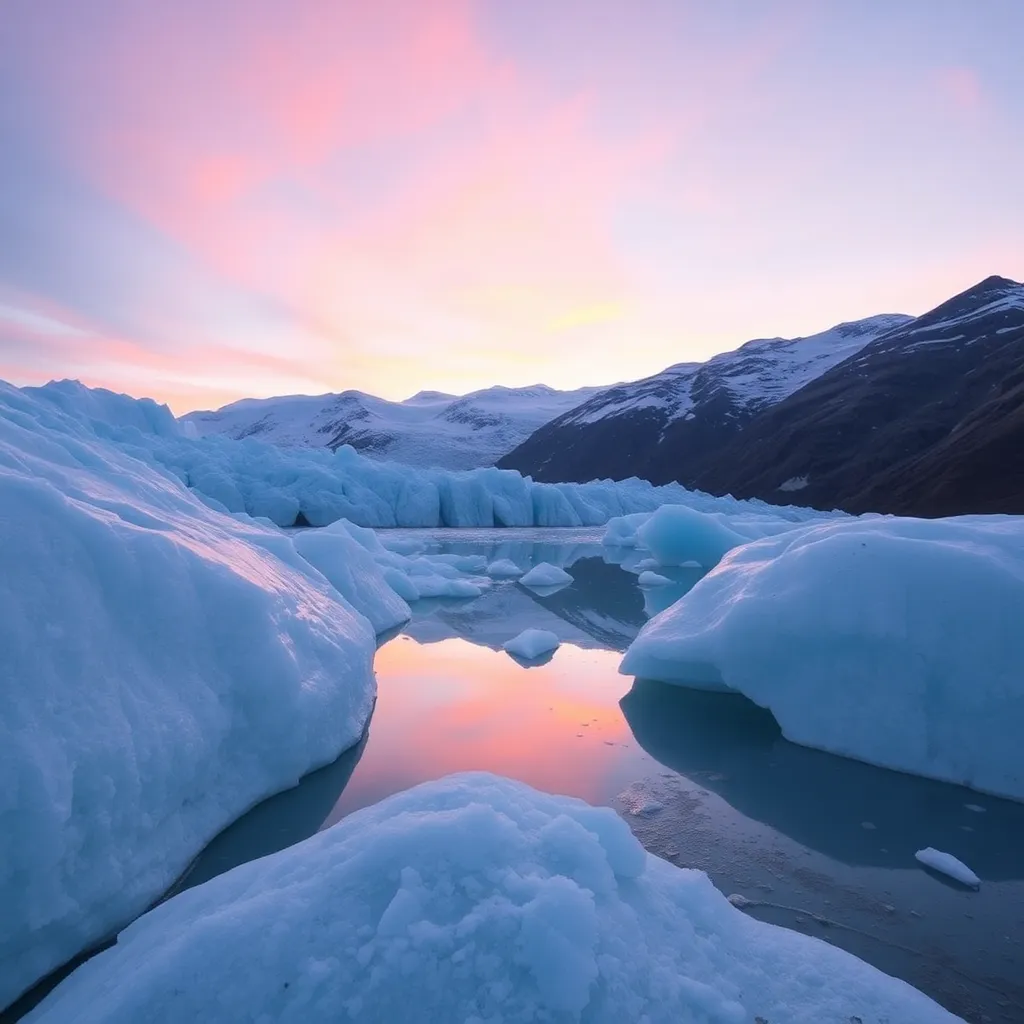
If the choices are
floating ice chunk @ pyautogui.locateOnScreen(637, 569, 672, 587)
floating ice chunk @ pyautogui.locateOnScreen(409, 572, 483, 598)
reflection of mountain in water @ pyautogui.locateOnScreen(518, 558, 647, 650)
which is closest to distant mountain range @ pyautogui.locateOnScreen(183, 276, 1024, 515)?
floating ice chunk @ pyautogui.locateOnScreen(637, 569, 672, 587)

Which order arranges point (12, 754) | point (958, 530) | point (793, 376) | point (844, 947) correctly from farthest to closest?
point (793, 376) < point (958, 530) < point (844, 947) < point (12, 754)

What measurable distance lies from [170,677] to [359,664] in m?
1.92

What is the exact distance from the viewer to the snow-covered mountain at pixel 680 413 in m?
62.4

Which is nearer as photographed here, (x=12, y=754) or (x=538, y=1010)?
(x=538, y=1010)

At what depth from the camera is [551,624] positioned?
28.9ft

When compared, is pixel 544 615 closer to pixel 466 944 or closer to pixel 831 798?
pixel 831 798

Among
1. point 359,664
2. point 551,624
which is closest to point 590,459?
point 551,624

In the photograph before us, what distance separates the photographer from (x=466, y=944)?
1.57 meters

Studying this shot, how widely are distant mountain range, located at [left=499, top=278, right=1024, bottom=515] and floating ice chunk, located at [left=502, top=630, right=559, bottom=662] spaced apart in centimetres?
2083

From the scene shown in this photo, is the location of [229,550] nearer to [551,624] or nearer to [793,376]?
[551,624]

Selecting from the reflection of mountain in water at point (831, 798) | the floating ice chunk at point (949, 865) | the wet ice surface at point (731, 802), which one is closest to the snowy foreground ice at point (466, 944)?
the wet ice surface at point (731, 802)

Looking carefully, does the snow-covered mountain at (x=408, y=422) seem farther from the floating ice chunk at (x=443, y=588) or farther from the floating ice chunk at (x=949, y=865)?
the floating ice chunk at (x=949, y=865)

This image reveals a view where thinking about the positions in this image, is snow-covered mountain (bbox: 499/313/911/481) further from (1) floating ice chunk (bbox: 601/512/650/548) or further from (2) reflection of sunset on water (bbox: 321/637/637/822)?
(2) reflection of sunset on water (bbox: 321/637/637/822)

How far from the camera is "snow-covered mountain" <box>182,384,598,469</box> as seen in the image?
8688 centimetres
